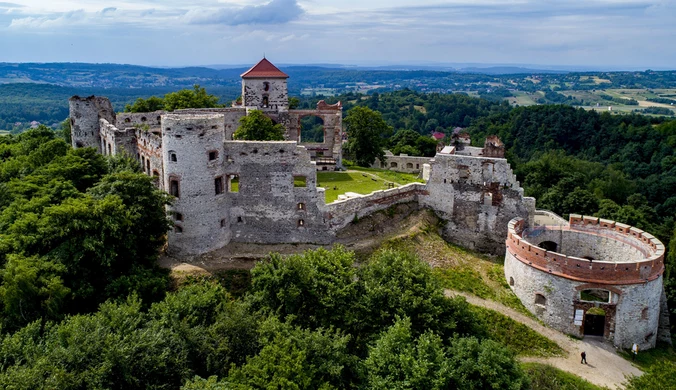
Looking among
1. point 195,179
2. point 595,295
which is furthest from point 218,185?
point 595,295

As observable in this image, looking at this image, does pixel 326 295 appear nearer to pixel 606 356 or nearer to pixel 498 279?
pixel 498 279

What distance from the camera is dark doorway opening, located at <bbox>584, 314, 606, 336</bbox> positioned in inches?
1291

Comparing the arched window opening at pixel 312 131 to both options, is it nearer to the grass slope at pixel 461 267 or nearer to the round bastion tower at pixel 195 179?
the grass slope at pixel 461 267

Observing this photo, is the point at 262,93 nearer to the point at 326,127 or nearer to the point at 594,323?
the point at 326,127

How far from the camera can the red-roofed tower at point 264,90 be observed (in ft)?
181

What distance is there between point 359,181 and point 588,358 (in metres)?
23.6

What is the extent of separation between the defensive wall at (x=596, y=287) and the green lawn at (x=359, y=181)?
13.3 m

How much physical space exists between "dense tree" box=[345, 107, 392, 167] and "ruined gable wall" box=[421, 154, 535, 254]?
17194 mm

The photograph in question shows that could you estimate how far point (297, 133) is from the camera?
5578cm

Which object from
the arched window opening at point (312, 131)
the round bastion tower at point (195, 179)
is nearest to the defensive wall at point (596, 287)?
the round bastion tower at point (195, 179)

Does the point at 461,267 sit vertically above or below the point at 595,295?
above

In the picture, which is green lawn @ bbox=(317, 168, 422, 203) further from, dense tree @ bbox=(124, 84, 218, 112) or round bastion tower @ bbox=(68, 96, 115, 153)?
round bastion tower @ bbox=(68, 96, 115, 153)

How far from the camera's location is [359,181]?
4788 cm

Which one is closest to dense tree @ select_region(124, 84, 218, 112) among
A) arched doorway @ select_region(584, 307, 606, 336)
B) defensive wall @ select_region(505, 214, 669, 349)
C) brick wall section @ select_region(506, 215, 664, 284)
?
brick wall section @ select_region(506, 215, 664, 284)
